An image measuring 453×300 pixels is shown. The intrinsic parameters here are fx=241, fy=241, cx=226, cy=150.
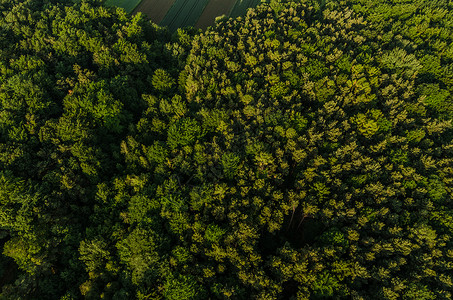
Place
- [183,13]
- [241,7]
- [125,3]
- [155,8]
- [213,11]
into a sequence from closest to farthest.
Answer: [183,13] < [213,11] < [155,8] < [241,7] < [125,3]

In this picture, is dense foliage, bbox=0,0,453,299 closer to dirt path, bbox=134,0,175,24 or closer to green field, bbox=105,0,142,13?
dirt path, bbox=134,0,175,24

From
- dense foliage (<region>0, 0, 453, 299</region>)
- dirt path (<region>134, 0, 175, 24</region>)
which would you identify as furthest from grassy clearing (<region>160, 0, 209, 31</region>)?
dense foliage (<region>0, 0, 453, 299</region>)

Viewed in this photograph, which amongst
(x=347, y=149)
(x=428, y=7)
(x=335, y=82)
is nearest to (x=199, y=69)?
(x=335, y=82)

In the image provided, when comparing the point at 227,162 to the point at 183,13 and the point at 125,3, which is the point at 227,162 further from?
the point at 125,3

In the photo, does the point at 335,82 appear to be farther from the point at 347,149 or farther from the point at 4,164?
the point at 4,164

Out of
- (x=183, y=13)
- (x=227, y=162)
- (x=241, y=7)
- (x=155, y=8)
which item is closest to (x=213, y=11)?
(x=241, y=7)

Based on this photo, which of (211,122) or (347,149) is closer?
(347,149)

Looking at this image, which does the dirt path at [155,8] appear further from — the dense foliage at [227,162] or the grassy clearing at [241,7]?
the dense foliage at [227,162]
